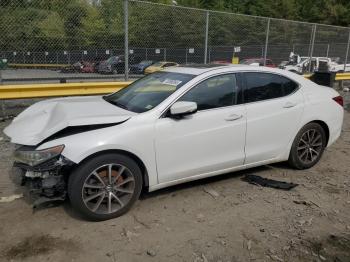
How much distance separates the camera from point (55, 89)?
27.2ft

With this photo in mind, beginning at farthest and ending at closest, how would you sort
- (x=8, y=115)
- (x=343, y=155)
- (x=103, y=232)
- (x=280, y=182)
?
(x=8, y=115), (x=343, y=155), (x=280, y=182), (x=103, y=232)

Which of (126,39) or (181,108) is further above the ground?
(126,39)

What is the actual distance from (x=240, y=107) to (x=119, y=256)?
231cm

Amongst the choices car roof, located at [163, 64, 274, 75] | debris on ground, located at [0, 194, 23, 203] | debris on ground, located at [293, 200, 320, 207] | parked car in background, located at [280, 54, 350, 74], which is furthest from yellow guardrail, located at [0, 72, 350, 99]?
parked car in background, located at [280, 54, 350, 74]

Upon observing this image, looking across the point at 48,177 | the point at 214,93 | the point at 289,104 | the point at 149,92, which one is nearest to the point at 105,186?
the point at 48,177

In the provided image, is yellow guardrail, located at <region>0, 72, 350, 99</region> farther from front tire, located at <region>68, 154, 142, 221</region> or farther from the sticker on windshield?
front tire, located at <region>68, 154, 142, 221</region>

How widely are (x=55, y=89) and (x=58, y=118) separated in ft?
14.7

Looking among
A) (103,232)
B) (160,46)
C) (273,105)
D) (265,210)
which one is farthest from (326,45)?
(103,232)

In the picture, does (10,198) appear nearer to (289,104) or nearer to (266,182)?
(266,182)

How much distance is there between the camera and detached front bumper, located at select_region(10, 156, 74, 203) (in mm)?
3686

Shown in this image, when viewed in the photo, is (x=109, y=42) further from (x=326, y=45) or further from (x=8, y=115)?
(x=326, y=45)

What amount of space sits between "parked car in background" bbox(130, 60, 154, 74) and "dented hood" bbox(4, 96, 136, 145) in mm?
4779

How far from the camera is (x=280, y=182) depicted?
199 inches

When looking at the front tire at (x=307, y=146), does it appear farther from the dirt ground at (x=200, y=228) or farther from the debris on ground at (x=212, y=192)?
the debris on ground at (x=212, y=192)
